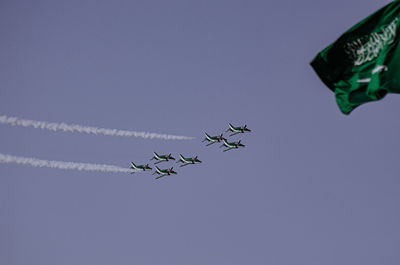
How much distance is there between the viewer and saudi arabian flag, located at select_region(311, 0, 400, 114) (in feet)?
141

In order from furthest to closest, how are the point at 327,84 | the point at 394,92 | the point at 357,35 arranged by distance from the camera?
1. the point at 327,84
2. the point at 357,35
3. the point at 394,92

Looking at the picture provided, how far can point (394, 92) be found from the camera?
42.2m

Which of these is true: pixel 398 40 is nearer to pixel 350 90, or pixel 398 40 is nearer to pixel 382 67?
pixel 382 67

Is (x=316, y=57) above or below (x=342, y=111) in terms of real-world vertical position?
above

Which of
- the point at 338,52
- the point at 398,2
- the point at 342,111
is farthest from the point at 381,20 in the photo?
the point at 342,111

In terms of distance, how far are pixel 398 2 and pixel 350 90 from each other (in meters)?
8.17

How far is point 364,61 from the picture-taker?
46688mm

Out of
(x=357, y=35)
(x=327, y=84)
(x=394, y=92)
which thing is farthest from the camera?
(x=327, y=84)

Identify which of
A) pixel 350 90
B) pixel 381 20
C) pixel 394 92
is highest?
pixel 381 20

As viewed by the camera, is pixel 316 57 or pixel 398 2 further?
pixel 316 57

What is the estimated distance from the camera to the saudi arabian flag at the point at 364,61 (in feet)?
141

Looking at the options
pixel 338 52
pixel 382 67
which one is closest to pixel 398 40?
pixel 382 67

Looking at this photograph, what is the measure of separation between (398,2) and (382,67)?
4.89 m

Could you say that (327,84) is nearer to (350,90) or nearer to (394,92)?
(350,90)
